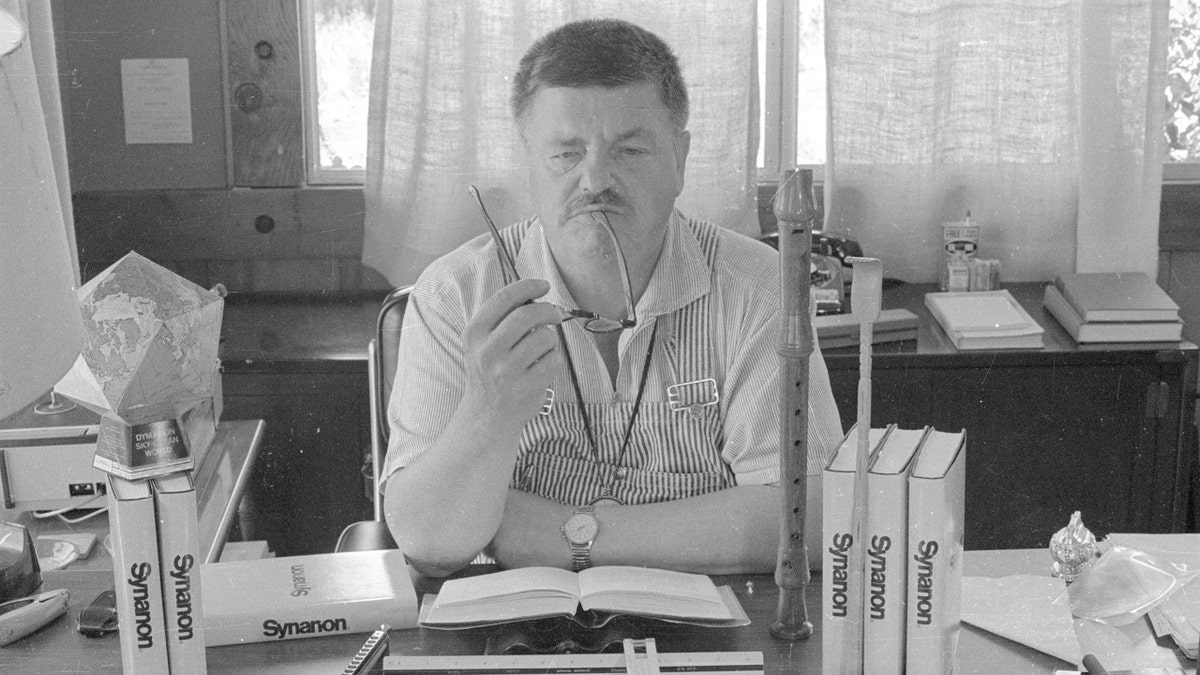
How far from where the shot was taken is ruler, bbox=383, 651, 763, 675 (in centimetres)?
85

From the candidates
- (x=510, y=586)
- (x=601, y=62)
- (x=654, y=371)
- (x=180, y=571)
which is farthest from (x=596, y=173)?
(x=180, y=571)

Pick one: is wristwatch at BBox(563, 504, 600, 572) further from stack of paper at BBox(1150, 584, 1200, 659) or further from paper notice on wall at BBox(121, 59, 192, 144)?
paper notice on wall at BBox(121, 59, 192, 144)

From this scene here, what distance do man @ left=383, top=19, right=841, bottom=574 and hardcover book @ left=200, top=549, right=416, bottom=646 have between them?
14cm

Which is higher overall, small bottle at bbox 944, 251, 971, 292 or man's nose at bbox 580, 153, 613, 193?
man's nose at bbox 580, 153, 613, 193

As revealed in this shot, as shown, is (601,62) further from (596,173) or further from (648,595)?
(648,595)

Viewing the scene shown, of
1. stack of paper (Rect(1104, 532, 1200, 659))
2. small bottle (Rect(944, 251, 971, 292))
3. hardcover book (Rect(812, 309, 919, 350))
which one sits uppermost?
small bottle (Rect(944, 251, 971, 292))

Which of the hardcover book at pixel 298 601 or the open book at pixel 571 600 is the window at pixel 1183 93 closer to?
the open book at pixel 571 600

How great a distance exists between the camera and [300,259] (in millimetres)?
1575

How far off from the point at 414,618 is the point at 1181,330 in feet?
3.51

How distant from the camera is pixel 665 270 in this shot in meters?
1.30

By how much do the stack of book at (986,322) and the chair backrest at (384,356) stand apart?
657 mm

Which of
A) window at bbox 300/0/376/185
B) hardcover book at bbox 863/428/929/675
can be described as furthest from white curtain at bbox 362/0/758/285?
hardcover book at bbox 863/428/929/675

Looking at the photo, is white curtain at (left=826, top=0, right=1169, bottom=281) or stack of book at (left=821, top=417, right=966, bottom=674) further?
white curtain at (left=826, top=0, right=1169, bottom=281)

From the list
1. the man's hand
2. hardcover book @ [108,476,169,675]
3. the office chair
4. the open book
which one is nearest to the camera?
hardcover book @ [108,476,169,675]
